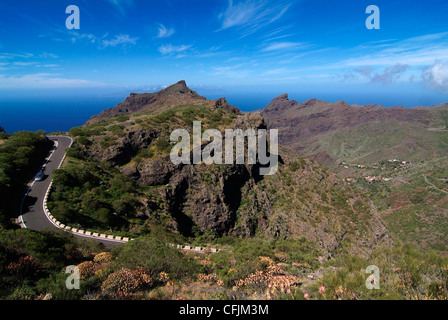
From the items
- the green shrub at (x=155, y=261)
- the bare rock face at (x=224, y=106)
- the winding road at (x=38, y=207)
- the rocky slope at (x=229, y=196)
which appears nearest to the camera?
the green shrub at (x=155, y=261)

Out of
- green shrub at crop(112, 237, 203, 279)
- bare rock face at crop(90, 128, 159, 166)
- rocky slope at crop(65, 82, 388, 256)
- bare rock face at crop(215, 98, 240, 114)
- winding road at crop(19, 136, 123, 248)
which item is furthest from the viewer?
bare rock face at crop(215, 98, 240, 114)

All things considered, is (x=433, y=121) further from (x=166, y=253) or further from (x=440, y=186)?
(x=166, y=253)

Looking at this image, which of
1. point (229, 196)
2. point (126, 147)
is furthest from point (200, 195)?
point (126, 147)

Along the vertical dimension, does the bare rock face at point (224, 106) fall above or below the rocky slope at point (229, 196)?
above

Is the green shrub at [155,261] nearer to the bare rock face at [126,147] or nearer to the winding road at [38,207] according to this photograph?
the winding road at [38,207]

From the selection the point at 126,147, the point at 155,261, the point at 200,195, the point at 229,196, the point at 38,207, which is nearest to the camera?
the point at 155,261

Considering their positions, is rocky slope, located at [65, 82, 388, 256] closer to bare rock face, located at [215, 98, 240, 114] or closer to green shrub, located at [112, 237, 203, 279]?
green shrub, located at [112, 237, 203, 279]

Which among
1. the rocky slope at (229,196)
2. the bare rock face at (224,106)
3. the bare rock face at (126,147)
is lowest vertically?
the rocky slope at (229,196)

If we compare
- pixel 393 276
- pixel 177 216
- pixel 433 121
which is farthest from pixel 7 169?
pixel 433 121

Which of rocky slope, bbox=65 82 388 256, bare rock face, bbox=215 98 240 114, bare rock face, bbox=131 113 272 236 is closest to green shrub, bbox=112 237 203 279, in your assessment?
rocky slope, bbox=65 82 388 256

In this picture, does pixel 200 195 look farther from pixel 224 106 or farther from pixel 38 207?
pixel 224 106

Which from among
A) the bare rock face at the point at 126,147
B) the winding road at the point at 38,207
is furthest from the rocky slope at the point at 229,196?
the winding road at the point at 38,207
